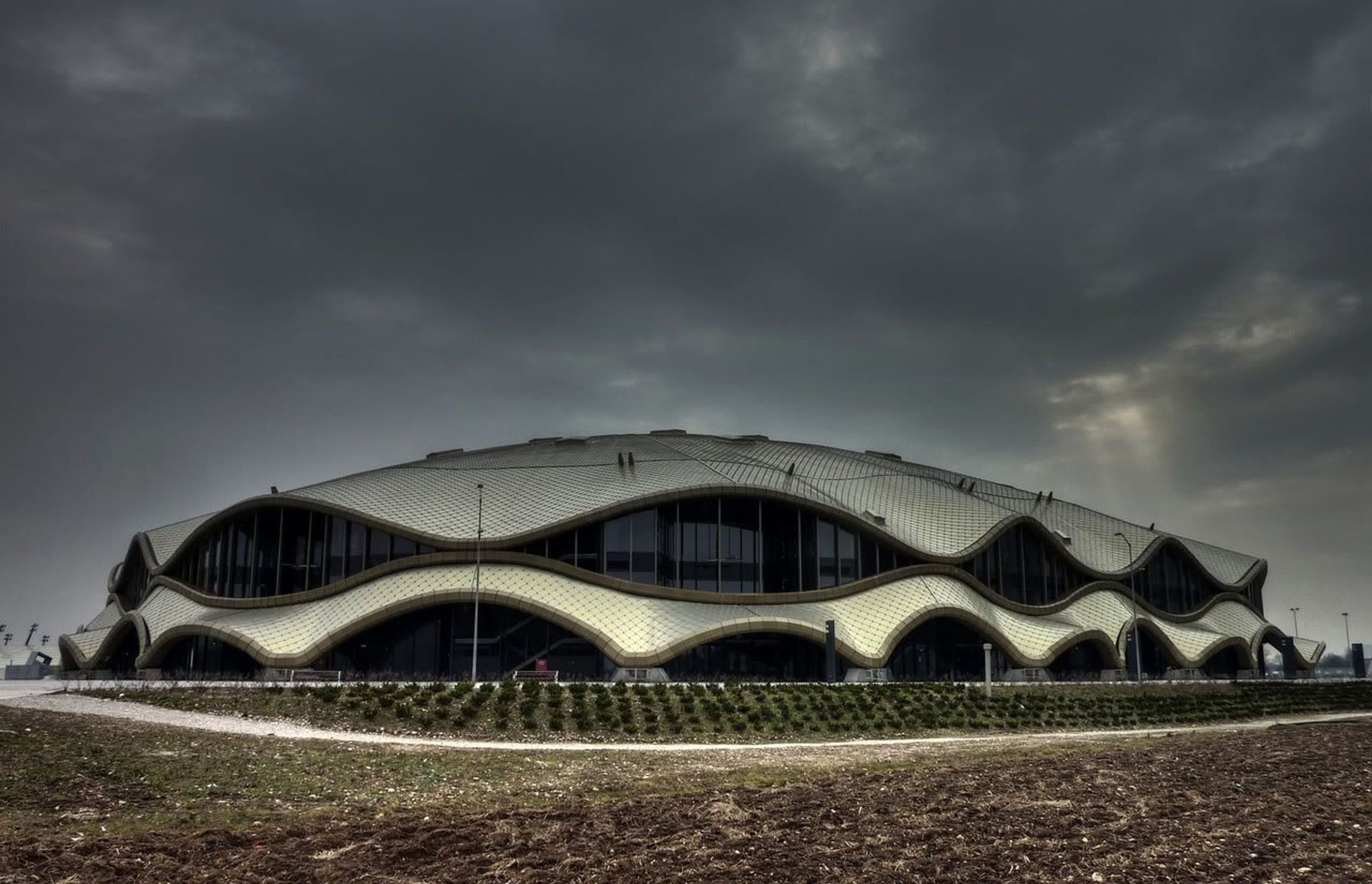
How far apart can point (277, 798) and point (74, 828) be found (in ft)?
11.4

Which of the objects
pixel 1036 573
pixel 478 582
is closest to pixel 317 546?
pixel 478 582

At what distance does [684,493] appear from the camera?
62844mm

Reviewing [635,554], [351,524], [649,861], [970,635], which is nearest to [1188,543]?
[970,635]

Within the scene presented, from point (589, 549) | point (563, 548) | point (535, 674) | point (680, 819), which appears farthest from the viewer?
point (589, 549)

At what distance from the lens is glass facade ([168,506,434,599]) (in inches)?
2461

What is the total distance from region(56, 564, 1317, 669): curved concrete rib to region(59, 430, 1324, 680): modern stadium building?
136 millimetres

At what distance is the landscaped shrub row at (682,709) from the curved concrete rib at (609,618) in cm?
1047

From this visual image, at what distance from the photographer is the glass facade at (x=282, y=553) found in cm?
6250

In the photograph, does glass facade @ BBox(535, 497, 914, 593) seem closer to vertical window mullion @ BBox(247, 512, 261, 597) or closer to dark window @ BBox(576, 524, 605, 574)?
dark window @ BBox(576, 524, 605, 574)

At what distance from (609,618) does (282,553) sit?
21363mm

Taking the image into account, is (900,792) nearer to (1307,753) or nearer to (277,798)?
(277,798)

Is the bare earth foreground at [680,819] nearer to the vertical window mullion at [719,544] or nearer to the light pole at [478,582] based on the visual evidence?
the light pole at [478,582]

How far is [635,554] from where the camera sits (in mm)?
62250

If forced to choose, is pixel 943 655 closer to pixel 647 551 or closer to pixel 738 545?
pixel 738 545
